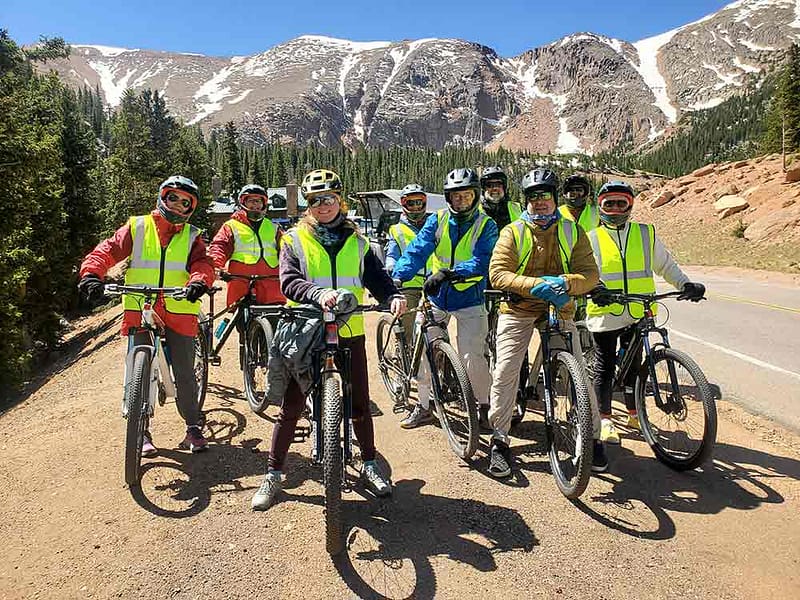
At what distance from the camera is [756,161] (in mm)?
42531

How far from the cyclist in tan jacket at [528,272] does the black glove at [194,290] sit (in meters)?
2.39

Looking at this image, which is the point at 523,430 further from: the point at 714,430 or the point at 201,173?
the point at 201,173

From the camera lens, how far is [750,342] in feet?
28.7

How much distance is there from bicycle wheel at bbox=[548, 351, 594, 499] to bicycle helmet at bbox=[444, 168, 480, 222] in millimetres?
1600

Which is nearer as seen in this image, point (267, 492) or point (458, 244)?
point (267, 492)

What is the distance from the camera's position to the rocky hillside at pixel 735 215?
2353cm

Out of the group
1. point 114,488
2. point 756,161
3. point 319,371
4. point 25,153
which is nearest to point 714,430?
point 319,371

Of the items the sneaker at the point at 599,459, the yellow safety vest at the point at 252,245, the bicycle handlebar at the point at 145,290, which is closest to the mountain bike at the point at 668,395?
the sneaker at the point at 599,459

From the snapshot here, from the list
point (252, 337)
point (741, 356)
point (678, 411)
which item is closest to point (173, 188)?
point (252, 337)

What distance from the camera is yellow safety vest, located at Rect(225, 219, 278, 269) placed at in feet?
20.8

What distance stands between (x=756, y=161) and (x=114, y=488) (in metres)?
51.3

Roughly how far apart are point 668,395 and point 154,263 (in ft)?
15.4

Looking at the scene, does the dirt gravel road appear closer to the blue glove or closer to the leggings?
the leggings

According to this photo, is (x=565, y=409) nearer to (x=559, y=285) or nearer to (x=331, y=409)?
Answer: (x=559, y=285)
